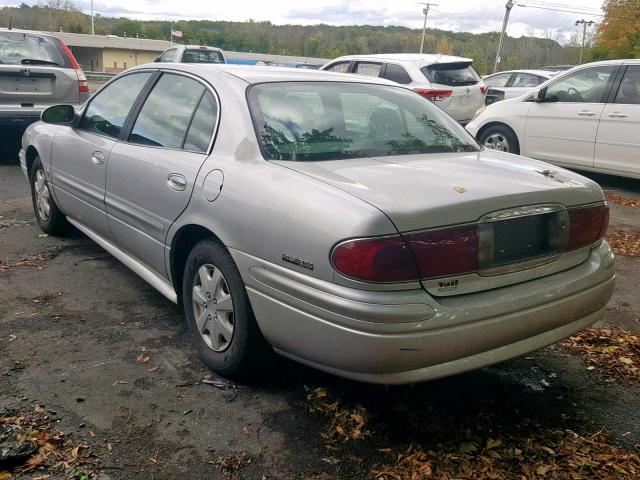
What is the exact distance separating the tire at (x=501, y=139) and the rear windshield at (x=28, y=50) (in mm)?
6285

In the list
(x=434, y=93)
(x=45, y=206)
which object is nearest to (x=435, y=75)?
(x=434, y=93)

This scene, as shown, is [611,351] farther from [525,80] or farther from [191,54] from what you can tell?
[191,54]

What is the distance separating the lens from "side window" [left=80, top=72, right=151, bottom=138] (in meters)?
4.21

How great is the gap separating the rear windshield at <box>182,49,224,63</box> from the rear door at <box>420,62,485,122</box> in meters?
8.61

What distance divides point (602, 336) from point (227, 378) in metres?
2.29

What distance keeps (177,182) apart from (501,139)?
711 centimetres

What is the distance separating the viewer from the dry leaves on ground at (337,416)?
9.05 feet

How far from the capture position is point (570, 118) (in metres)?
8.45

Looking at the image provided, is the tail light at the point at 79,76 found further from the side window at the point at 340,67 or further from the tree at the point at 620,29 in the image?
the tree at the point at 620,29

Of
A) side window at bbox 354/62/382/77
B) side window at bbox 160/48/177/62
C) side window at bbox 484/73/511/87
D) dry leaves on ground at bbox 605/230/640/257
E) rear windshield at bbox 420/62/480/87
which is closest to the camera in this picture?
dry leaves on ground at bbox 605/230/640/257

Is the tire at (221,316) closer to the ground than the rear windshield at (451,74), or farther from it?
closer to the ground

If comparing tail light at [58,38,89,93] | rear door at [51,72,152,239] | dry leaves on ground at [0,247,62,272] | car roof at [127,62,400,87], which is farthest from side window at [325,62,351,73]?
car roof at [127,62,400,87]

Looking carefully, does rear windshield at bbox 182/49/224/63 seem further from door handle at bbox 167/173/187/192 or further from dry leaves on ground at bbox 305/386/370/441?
dry leaves on ground at bbox 305/386/370/441

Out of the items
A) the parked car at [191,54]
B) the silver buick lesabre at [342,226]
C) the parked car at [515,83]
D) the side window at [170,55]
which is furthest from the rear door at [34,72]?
the parked car at [515,83]
